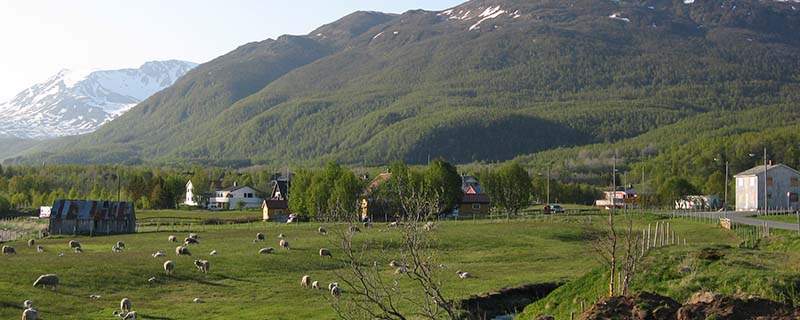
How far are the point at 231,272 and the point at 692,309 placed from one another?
35692mm

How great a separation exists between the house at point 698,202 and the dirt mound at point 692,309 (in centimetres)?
12277

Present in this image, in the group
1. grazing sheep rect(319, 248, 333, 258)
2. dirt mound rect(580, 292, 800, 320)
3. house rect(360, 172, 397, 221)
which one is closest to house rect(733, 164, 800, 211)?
house rect(360, 172, 397, 221)

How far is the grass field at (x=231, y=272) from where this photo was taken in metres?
37.9

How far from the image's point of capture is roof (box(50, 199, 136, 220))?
86.2 m

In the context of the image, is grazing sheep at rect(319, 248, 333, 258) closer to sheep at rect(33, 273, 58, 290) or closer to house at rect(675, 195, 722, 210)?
sheep at rect(33, 273, 58, 290)

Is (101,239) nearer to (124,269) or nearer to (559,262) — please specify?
(124,269)

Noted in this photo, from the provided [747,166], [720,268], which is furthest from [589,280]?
[747,166]

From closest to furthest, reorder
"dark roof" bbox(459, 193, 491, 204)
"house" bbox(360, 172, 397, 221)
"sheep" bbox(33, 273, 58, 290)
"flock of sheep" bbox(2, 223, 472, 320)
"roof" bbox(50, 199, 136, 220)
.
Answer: "flock of sheep" bbox(2, 223, 472, 320) → "sheep" bbox(33, 273, 58, 290) → "roof" bbox(50, 199, 136, 220) → "house" bbox(360, 172, 397, 221) → "dark roof" bbox(459, 193, 491, 204)

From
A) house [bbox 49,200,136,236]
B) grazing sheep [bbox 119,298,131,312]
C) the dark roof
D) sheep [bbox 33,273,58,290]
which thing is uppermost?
the dark roof

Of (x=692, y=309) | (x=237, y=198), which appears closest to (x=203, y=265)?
(x=692, y=309)

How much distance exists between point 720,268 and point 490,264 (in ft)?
89.6

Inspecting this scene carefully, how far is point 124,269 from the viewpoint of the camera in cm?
4766

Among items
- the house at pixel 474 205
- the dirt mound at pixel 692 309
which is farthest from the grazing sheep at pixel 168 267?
the house at pixel 474 205

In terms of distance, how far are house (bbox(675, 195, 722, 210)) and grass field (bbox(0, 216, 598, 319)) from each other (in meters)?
70.9
